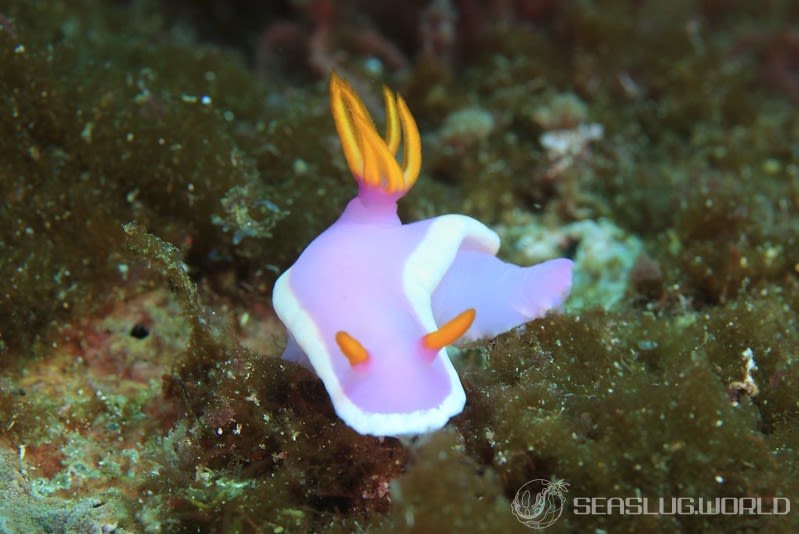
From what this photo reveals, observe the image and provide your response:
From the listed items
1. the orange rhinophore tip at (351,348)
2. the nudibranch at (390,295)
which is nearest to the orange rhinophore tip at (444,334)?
the nudibranch at (390,295)

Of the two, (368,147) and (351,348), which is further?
(368,147)

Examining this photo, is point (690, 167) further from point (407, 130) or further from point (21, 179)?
point (21, 179)

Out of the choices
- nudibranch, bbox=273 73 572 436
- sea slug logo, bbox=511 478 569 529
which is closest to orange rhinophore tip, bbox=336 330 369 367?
nudibranch, bbox=273 73 572 436

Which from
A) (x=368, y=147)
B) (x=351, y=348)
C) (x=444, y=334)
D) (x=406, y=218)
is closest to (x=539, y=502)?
(x=444, y=334)

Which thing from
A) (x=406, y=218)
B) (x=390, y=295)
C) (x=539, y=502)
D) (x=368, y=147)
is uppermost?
(x=368, y=147)

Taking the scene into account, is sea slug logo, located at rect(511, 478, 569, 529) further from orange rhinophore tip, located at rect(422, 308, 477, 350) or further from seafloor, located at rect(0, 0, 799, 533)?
orange rhinophore tip, located at rect(422, 308, 477, 350)

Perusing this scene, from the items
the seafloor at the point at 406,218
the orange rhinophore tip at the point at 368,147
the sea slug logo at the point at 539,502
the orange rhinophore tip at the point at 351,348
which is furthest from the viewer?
the orange rhinophore tip at the point at 368,147

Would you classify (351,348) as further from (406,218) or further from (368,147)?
(406,218)

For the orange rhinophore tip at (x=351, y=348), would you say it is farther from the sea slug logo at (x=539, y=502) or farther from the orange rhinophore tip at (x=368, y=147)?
the orange rhinophore tip at (x=368, y=147)
